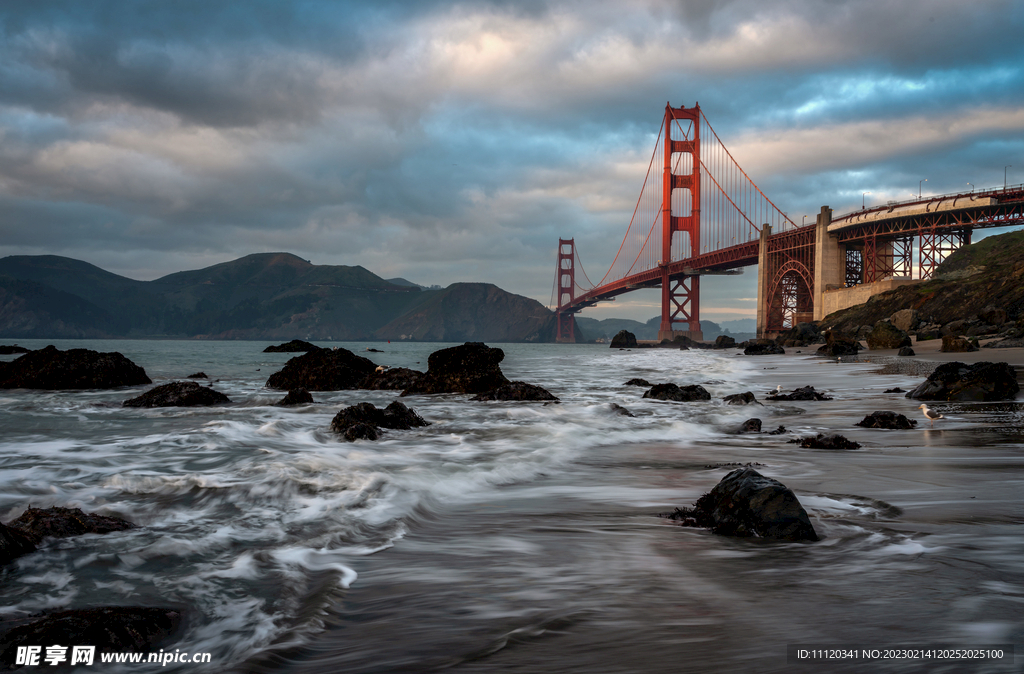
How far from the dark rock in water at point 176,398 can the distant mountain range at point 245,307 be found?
107180mm

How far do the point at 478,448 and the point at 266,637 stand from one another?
3729 millimetres

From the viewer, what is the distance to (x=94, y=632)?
172 centimetres

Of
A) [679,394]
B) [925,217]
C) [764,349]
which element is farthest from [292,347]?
[925,217]

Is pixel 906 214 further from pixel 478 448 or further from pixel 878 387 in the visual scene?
pixel 478 448

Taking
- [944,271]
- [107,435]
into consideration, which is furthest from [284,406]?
[944,271]

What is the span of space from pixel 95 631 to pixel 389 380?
10.6 m

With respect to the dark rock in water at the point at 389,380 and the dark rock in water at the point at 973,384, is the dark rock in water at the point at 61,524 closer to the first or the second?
the dark rock in water at the point at 973,384

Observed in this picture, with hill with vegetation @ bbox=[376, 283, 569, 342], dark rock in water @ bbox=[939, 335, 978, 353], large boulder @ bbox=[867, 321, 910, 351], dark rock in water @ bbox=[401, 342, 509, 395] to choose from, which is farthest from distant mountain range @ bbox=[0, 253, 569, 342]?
dark rock in water @ bbox=[401, 342, 509, 395]

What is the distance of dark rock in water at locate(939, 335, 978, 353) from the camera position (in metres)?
14.4

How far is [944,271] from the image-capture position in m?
39.7

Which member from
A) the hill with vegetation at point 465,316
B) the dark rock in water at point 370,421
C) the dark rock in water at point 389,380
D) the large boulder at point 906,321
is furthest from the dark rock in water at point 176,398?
the hill with vegetation at point 465,316

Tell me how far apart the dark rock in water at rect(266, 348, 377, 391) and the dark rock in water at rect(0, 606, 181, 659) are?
10432 millimetres

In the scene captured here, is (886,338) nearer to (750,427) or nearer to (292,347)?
(750,427)

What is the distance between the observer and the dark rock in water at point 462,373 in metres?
10.6
